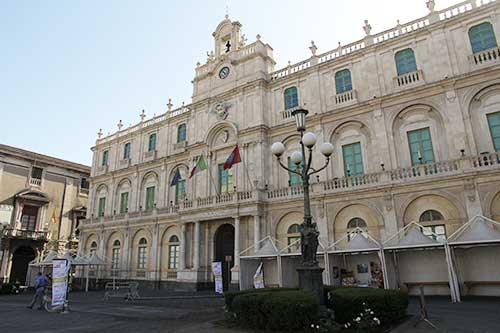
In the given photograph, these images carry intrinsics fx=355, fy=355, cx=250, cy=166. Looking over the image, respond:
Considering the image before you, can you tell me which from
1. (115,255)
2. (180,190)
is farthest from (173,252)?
(115,255)

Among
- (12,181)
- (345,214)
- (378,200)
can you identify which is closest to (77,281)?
(12,181)

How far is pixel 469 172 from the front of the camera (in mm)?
16266

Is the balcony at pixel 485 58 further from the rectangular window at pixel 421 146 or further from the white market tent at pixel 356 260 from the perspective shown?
the white market tent at pixel 356 260

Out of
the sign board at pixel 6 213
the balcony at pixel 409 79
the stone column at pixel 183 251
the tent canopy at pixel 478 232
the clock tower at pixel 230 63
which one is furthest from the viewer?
the sign board at pixel 6 213

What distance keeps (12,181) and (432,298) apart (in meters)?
36.1

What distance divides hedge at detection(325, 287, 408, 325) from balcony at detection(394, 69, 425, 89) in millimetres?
13944

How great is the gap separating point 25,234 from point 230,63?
82.9ft

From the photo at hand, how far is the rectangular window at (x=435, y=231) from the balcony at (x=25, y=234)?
111 ft

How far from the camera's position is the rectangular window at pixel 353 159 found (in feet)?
67.8

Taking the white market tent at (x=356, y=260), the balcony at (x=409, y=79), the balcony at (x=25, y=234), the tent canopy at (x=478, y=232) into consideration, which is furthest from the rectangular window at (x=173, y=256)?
the balcony at (x=409, y=79)

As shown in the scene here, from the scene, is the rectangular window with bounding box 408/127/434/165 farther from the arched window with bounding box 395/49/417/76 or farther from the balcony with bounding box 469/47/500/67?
Answer: the balcony with bounding box 469/47/500/67

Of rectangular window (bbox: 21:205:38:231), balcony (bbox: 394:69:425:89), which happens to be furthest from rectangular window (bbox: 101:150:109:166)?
balcony (bbox: 394:69:425:89)

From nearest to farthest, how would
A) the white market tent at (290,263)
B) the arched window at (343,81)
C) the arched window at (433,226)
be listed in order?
the arched window at (433,226) < the white market tent at (290,263) < the arched window at (343,81)

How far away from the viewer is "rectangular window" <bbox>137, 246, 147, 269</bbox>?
29.1m
